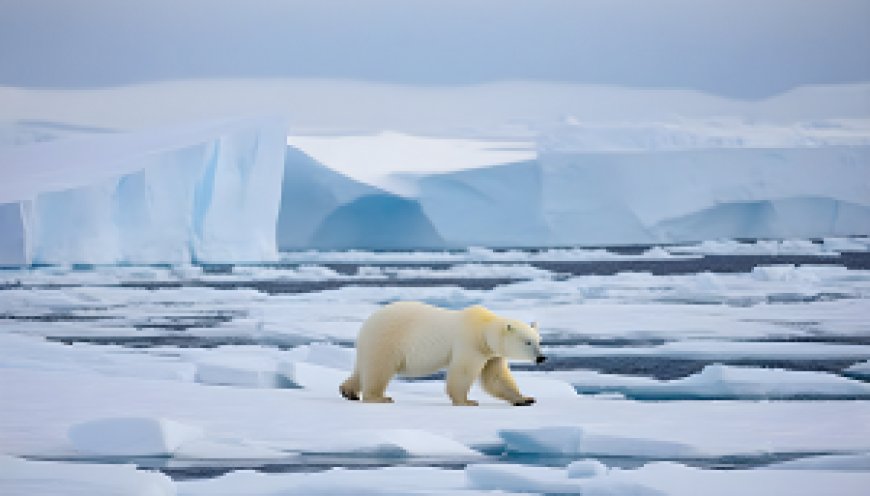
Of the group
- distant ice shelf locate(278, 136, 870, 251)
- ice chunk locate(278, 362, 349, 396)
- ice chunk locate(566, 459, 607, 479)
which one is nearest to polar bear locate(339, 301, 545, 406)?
ice chunk locate(278, 362, 349, 396)

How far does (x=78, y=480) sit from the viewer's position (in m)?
4.40

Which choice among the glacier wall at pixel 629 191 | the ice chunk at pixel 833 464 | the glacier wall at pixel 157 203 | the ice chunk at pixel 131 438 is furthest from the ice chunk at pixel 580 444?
the glacier wall at pixel 629 191

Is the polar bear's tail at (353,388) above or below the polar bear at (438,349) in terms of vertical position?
below

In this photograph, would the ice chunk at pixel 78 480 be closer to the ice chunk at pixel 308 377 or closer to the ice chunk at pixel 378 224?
the ice chunk at pixel 308 377

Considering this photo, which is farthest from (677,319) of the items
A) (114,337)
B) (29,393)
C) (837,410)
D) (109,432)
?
(109,432)

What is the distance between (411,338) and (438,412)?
54 cm

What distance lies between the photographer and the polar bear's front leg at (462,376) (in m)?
6.84

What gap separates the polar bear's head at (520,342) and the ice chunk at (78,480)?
2.50 meters

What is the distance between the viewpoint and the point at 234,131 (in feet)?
92.4

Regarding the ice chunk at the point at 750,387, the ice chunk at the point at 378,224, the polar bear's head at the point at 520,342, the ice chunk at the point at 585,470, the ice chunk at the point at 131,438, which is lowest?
the ice chunk at the point at 585,470

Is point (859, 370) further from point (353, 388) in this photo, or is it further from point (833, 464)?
point (833, 464)

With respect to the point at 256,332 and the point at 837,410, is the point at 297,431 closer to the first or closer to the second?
the point at 837,410

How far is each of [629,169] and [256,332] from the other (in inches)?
907

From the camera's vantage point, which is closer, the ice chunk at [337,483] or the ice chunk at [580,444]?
the ice chunk at [337,483]
